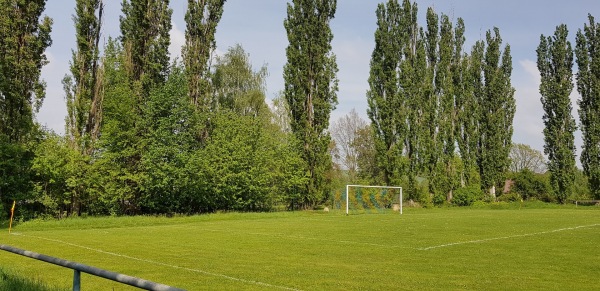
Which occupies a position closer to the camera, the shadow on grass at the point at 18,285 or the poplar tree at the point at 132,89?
the shadow on grass at the point at 18,285

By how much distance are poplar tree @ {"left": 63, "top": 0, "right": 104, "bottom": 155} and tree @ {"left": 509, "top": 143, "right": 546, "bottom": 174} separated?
66762 mm

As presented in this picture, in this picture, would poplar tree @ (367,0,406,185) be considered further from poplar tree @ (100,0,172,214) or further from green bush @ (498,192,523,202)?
poplar tree @ (100,0,172,214)

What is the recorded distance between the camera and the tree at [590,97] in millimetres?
50375

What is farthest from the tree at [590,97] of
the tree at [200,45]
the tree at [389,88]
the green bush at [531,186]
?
the tree at [200,45]

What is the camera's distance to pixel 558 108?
176ft

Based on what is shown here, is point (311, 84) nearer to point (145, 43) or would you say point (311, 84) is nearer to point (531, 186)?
point (145, 43)

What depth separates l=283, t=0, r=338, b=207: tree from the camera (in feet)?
146

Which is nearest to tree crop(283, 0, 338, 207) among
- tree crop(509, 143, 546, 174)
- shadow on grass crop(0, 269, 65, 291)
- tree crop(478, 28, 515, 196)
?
tree crop(478, 28, 515, 196)

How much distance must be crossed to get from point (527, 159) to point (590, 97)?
28727 millimetres

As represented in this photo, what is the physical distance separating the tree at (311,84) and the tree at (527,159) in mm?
46902

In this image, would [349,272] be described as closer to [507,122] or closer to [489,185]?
[489,185]

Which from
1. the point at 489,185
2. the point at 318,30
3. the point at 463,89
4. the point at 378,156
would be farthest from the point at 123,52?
the point at 489,185

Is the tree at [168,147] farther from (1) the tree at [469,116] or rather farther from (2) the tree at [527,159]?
(2) the tree at [527,159]

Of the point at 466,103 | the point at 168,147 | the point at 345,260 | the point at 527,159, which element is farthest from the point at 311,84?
the point at 527,159
